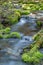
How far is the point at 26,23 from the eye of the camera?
69.5 ft

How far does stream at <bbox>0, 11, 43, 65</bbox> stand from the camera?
11.5 metres

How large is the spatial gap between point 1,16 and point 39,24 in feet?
10.8

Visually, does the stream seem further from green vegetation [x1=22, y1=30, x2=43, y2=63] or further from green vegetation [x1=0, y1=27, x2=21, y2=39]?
green vegetation [x1=0, y1=27, x2=21, y2=39]

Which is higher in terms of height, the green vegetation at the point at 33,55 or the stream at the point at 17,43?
the green vegetation at the point at 33,55

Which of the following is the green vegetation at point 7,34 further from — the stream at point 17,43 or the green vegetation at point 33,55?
the green vegetation at point 33,55

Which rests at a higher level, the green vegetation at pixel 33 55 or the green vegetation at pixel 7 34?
the green vegetation at pixel 33 55

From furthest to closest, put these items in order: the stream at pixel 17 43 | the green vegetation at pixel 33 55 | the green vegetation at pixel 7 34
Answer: the green vegetation at pixel 7 34, the stream at pixel 17 43, the green vegetation at pixel 33 55

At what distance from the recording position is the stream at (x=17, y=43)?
1154cm

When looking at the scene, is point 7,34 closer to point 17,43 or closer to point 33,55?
point 17,43

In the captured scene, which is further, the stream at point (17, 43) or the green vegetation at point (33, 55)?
the stream at point (17, 43)

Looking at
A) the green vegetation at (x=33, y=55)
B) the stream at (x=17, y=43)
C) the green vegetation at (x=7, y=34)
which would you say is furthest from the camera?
the green vegetation at (x=7, y=34)

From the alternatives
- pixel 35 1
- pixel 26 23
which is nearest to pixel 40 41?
pixel 26 23

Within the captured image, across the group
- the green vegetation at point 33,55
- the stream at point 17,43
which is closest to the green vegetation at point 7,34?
the stream at point 17,43

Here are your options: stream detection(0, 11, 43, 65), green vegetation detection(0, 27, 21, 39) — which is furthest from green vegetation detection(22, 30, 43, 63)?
green vegetation detection(0, 27, 21, 39)
